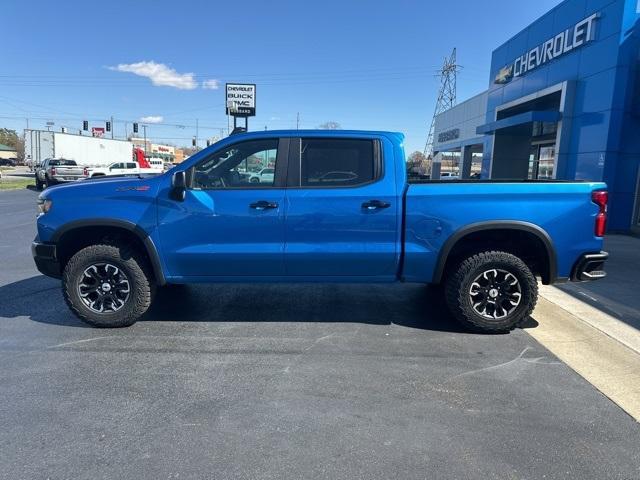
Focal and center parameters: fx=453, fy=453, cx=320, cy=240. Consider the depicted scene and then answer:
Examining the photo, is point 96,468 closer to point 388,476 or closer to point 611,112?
point 388,476

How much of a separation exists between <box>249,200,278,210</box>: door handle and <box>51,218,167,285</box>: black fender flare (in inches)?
42.1

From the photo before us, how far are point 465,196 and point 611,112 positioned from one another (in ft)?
32.8

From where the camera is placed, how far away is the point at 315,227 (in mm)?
4418

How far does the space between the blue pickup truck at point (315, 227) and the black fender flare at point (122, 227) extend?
13 mm

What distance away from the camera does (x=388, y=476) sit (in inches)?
99.1

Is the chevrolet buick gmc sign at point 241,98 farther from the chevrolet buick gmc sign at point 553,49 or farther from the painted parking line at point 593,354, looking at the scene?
the painted parking line at point 593,354

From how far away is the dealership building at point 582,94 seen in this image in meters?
11.6

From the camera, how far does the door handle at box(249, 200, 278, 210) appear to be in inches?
173

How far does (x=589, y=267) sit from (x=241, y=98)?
2497 cm

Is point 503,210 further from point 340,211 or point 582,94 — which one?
point 582,94

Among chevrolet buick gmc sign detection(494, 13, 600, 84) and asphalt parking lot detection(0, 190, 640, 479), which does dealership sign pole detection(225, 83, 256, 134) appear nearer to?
chevrolet buick gmc sign detection(494, 13, 600, 84)

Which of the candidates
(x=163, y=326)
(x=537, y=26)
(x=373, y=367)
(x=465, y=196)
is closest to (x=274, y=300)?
(x=163, y=326)

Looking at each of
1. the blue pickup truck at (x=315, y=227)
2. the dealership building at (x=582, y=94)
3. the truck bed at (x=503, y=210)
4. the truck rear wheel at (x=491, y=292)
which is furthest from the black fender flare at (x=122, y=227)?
the dealership building at (x=582, y=94)

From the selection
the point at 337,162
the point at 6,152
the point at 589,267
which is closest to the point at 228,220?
the point at 337,162
